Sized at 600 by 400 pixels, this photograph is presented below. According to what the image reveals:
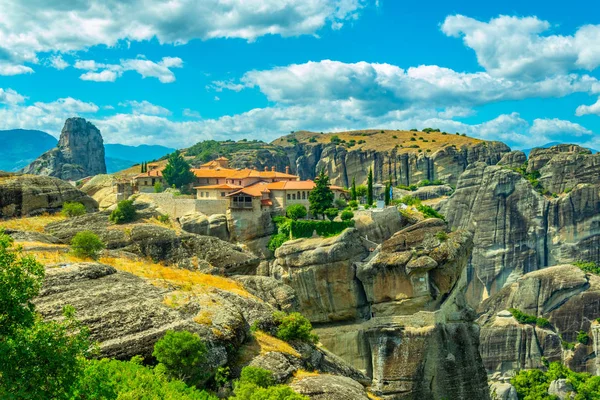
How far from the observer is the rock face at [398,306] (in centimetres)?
5397

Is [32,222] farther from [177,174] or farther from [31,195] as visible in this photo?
[177,174]

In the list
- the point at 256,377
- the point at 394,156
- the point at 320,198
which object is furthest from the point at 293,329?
the point at 394,156

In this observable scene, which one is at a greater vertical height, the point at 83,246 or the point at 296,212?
the point at 296,212

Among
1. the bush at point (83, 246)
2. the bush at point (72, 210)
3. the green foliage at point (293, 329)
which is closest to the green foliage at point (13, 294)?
the green foliage at point (293, 329)

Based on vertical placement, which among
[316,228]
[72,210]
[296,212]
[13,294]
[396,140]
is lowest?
[316,228]

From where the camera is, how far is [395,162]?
15200cm

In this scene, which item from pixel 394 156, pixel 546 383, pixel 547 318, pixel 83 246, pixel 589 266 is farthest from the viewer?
pixel 394 156

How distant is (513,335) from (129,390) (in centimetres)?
7733

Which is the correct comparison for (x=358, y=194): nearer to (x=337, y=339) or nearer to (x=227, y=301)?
(x=337, y=339)

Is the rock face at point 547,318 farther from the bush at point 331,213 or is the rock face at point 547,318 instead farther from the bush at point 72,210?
the bush at point 72,210

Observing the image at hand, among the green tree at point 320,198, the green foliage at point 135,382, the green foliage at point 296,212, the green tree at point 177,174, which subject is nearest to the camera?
the green foliage at point 135,382

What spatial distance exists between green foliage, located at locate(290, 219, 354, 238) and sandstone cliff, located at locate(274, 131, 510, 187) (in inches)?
3285

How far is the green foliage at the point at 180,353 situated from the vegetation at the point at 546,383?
57.8m

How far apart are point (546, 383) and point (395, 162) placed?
Result: 283ft
